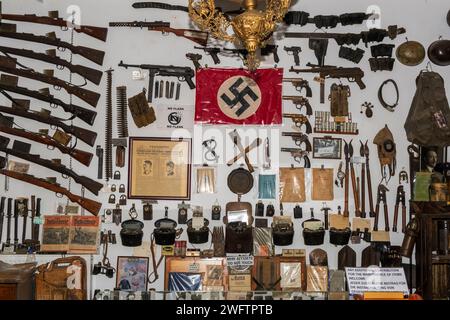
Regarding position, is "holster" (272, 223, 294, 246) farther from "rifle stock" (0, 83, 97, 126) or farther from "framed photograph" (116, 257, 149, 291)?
"rifle stock" (0, 83, 97, 126)

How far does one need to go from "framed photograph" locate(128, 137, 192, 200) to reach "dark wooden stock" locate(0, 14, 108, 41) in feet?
3.49

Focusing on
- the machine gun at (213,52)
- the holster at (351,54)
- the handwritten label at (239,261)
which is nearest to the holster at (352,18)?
the holster at (351,54)

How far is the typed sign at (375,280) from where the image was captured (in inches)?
157

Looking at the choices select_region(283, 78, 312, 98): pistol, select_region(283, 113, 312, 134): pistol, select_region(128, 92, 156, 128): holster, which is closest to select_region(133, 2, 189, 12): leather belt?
select_region(128, 92, 156, 128): holster

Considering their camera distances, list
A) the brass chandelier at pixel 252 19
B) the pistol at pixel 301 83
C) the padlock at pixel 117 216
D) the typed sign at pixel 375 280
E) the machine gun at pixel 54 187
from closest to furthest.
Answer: the brass chandelier at pixel 252 19
the typed sign at pixel 375 280
the machine gun at pixel 54 187
the padlock at pixel 117 216
the pistol at pixel 301 83

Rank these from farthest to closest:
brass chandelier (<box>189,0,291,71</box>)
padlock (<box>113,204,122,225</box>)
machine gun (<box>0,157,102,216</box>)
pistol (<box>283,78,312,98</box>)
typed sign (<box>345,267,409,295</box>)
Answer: pistol (<box>283,78,312,98</box>)
padlock (<box>113,204,122,225</box>)
machine gun (<box>0,157,102,216</box>)
typed sign (<box>345,267,409,295</box>)
brass chandelier (<box>189,0,291,71</box>)

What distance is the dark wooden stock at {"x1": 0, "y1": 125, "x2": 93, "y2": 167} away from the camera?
16.3ft

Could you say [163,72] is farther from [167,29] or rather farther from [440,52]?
[440,52]

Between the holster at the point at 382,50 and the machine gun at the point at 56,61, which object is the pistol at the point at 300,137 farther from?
the machine gun at the point at 56,61

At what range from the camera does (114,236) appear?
5.05 metres

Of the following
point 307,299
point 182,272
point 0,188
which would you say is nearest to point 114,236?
point 182,272

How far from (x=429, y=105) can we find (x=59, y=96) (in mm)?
3596

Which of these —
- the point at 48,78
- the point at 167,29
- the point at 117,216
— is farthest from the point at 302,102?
the point at 48,78

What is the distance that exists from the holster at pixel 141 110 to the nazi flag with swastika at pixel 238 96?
0.46m
